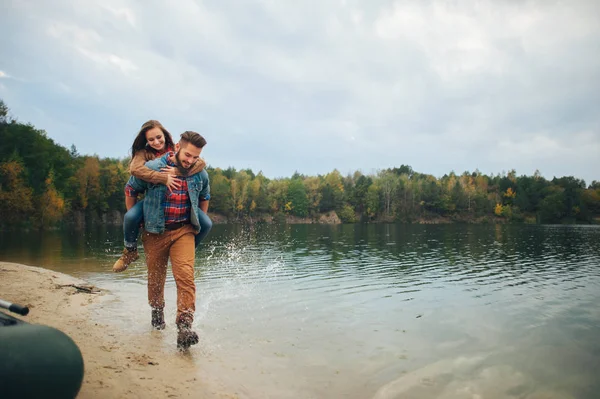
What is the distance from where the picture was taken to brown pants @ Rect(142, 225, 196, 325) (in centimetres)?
559

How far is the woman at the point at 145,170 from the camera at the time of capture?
5.43 metres

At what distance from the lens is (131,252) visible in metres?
6.21

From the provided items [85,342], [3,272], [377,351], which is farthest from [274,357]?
[3,272]

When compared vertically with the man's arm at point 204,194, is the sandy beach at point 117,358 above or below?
below

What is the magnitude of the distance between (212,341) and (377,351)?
282cm

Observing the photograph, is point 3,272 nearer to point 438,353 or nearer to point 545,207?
point 438,353

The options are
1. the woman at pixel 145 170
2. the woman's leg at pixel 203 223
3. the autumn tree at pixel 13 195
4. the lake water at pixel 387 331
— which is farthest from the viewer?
the autumn tree at pixel 13 195

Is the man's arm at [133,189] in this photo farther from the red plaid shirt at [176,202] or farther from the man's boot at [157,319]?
the man's boot at [157,319]

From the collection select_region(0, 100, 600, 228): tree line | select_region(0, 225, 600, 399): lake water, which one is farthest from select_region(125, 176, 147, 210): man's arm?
select_region(0, 100, 600, 228): tree line

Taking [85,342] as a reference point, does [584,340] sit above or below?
below

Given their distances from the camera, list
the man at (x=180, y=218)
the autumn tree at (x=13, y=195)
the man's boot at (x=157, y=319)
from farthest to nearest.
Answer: the autumn tree at (x=13, y=195) → the man's boot at (x=157, y=319) → the man at (x=180, y=218)

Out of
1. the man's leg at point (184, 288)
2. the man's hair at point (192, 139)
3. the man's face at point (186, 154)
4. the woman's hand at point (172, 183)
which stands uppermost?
the man's hair at point (192, 139)

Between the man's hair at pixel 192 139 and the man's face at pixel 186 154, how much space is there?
43mm

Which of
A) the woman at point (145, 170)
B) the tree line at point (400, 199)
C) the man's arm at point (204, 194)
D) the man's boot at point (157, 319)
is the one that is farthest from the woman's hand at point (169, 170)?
the tree line at point (400, 199)
